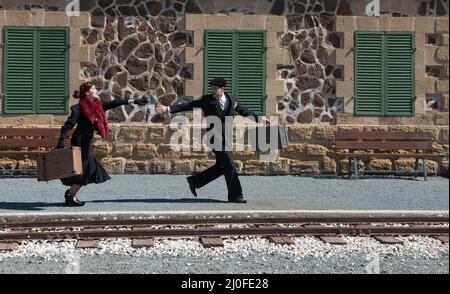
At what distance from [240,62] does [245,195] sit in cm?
365

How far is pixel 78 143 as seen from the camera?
32.1 feet

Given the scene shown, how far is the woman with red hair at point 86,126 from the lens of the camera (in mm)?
9625

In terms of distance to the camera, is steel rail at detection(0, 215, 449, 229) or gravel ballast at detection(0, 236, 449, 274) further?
steel rail at detection(0, 215, 449, 229)

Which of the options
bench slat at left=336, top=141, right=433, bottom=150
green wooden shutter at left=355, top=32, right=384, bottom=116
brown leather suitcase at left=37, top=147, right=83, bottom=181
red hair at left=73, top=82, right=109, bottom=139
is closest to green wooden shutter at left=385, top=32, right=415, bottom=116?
green wooden shutter at left=355, top=32, right=384, bottom=116

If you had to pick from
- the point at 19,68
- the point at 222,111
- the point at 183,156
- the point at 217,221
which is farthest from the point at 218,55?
the point at 217,221

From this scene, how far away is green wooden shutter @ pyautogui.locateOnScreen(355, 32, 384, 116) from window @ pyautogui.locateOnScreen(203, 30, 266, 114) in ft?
5.88

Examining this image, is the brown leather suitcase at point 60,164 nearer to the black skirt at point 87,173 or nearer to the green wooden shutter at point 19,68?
the black skirt at point 87,173

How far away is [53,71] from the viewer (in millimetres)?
14008

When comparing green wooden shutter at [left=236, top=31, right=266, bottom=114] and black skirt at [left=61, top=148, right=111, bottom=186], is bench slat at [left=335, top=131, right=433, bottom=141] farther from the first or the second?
black skirt at [left=61, top=148, right=111, bottom=186]

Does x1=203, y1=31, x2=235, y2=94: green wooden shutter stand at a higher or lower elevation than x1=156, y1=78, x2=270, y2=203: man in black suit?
higher

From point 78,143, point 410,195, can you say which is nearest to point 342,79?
point 410,195

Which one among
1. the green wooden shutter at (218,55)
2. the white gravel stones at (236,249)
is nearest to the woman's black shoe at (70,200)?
the white gravel stones at (236,249)

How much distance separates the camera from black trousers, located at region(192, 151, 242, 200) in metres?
10.2

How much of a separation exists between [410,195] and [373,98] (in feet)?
10.4
